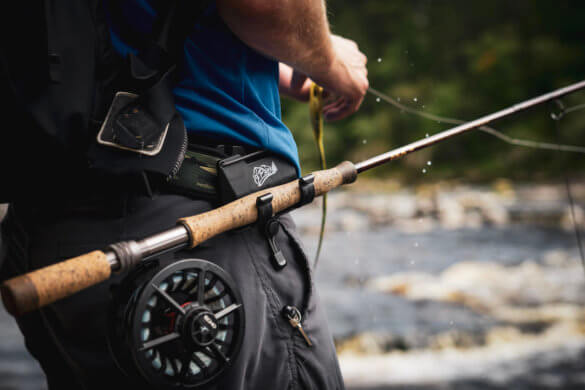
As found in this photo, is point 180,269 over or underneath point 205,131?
underneath

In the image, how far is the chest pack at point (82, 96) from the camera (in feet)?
2.13

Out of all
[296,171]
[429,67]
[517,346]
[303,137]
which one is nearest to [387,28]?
[429,67]

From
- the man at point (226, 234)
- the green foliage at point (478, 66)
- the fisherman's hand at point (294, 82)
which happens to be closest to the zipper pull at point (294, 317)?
the man at point (226, 234)

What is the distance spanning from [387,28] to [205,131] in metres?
17.8

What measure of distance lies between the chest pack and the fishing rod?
10 cm

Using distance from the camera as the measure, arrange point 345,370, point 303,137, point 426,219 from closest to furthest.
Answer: point 345,370
point 303,137
point 426,219

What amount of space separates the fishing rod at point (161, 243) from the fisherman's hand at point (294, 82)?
366 millimetres

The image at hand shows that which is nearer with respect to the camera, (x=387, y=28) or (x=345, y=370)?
(x=345, y=370)

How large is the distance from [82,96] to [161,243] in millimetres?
230

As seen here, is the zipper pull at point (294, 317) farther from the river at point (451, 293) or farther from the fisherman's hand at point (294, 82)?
the river at point (451, 293)

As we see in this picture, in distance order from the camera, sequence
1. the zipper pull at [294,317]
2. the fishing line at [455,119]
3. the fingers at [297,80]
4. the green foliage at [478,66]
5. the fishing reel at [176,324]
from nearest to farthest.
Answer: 1. the fishing reel at [176,324]
2. the zipper pull at [294,317]
3. the fingers at [297,80]
4. the fishing line at [455,119]
5. the green foliage at [478,66]

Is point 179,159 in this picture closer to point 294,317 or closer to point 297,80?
point 294,317

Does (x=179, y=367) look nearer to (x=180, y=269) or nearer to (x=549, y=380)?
(x=180, y=269)

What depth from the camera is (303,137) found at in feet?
17.7
